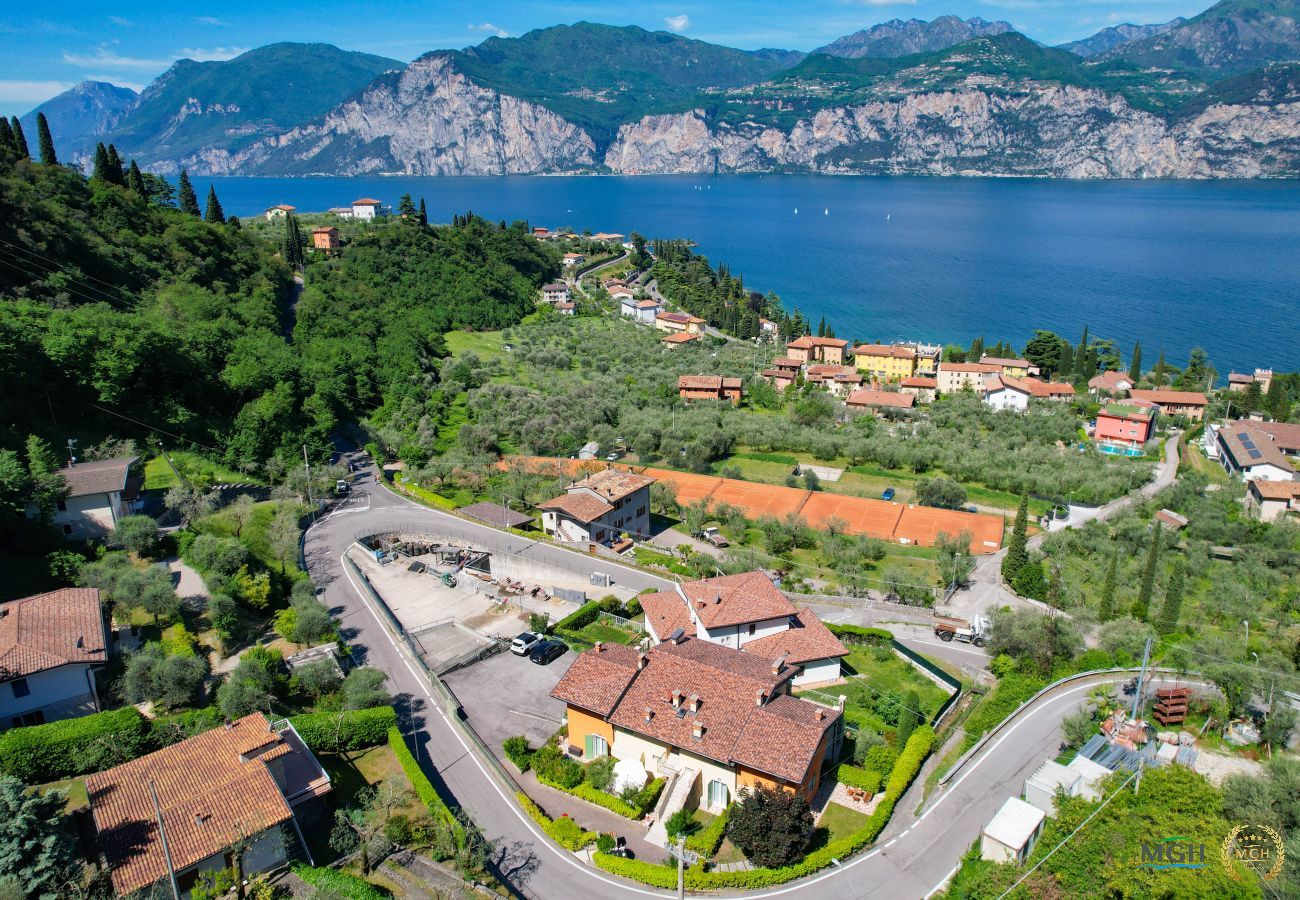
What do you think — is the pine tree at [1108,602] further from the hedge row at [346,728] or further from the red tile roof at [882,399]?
the red tile roof at [882,399]

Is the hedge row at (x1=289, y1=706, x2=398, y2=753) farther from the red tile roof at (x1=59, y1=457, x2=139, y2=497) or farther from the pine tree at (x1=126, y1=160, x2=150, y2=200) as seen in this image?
the pine tree at (x1=126, y1=160, x2=150, y2=200)

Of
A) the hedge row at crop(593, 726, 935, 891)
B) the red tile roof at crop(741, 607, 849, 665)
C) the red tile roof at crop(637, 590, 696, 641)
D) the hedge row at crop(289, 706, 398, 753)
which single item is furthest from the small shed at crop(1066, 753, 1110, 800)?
the hedge row at crop(289, 706, 398, 753)

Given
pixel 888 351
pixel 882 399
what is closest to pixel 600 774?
pixel 882 399

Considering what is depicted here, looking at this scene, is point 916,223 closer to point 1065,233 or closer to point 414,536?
point 1065,233

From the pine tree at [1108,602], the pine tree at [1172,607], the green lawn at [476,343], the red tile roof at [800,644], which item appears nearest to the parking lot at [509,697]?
the red tile roof at [800,644]

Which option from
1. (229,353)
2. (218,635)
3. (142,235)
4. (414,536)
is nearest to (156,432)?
(229,353)

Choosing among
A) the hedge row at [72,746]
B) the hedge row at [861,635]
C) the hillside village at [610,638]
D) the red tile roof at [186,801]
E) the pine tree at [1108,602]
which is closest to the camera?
the red tile roof at [186,801]

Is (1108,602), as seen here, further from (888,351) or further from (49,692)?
(888,351)
